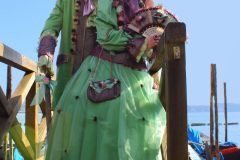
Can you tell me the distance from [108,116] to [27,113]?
1.78m

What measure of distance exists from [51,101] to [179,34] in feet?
3.53

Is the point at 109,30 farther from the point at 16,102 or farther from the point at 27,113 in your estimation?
the point at 27,113

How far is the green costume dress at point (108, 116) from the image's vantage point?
85.0 inches

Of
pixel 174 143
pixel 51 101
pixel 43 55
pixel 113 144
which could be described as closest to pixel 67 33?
pixel 43 55

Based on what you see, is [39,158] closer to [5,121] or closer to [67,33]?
[5,121]

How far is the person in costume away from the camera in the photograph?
8.28 ft

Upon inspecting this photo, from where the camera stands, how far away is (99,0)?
96.7 inches

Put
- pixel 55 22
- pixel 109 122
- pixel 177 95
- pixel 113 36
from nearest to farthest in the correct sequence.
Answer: pixel 177 95 → pixel 109 122 → pixel 113 36 → pixel 55 22

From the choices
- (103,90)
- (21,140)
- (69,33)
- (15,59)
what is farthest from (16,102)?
(103,90)

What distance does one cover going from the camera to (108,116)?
2227mm

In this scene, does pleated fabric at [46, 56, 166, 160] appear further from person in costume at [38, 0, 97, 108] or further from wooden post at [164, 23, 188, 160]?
wooden post at [164, 23, 188, 160]

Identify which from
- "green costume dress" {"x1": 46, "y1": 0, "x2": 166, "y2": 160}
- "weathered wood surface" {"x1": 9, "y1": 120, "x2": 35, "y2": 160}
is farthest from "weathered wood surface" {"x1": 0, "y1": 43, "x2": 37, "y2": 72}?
"green costume dress" {"x1": 46, "y1": 0, "x2": 166, "y2": 160}

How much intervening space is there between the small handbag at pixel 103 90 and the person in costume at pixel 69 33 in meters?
0.31

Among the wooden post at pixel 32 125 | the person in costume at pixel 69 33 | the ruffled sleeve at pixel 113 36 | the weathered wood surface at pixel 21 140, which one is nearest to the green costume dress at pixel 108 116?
the ruffled sleeve at pixel 113 36
